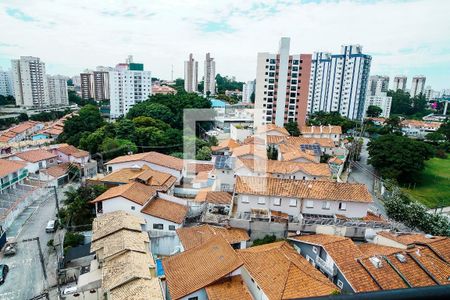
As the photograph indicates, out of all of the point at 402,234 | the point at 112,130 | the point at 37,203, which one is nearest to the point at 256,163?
the point at 402,234

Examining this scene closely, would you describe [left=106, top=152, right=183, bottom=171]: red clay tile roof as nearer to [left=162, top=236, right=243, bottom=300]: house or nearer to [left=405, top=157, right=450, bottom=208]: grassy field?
[left=162, top=236, right=243, bottom=300]: house

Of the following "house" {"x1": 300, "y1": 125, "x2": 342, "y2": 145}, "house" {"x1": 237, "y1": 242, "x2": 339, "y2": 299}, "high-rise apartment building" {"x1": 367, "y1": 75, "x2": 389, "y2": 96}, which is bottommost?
"house" {"x1": 237, "y1": 242, "x2": 339, "y2": 299}

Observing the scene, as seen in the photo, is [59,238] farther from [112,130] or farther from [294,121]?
[294,121]

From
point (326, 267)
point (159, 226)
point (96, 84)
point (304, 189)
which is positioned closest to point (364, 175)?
point (304, 189)

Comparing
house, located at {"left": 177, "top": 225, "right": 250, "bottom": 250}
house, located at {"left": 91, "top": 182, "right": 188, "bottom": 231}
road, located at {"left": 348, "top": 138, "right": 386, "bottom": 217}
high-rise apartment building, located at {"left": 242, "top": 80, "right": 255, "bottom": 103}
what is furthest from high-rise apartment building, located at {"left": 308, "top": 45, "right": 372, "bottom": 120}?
house, located at {"left": 177, "top": 225, "right": 250, "bottom": 250}

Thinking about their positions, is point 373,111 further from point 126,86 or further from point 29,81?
point 29,81

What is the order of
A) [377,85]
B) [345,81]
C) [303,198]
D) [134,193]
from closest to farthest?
[303,198], [134,193], [345,81], [377,85]

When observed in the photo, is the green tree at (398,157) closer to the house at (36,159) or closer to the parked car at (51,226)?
the parked car at (51,226)
